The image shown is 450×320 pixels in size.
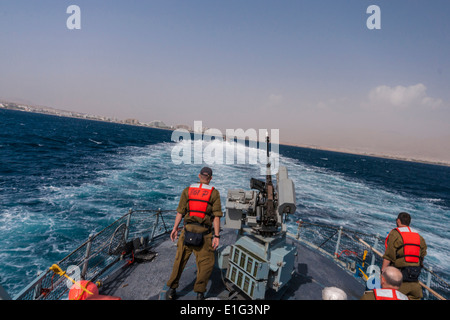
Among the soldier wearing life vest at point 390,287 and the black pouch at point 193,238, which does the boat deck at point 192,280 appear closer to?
the black pouch at point 193,238

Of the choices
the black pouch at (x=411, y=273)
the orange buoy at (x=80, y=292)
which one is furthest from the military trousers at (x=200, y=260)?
the black pouch at (x=411, y=273)

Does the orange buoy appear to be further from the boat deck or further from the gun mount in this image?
the gun mount

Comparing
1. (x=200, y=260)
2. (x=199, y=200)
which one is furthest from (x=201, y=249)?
(x=199, y=200)

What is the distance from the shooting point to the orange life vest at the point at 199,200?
154 inches

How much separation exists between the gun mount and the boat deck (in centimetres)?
56

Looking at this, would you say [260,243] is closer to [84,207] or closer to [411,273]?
[411,273]

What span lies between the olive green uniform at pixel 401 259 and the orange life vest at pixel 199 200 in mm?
3281

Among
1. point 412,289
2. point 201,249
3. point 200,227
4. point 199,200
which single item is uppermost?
point 199,200

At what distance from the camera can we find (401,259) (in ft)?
12.1

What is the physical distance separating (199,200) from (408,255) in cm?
372

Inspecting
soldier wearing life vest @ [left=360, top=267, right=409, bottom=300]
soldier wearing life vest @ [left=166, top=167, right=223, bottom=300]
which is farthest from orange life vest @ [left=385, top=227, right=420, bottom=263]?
soldier wearing life vest @ [left=166, top=167, right=223, bottom=300]

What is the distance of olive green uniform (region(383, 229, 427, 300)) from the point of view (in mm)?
3621
